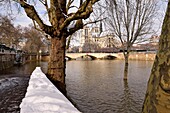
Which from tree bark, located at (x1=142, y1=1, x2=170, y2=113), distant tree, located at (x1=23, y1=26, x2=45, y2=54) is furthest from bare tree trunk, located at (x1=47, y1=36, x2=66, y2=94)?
distant tree, located at (x1=23, y1=26, x2=45, y2=54)

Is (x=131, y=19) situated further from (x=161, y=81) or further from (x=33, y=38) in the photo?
(x=33, y=38)

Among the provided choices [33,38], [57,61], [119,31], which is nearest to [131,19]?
[119,31]

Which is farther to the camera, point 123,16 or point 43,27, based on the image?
point 123,16

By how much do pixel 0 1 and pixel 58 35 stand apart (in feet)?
9.46

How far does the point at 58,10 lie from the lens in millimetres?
8273

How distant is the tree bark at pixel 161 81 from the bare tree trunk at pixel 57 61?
271 inches

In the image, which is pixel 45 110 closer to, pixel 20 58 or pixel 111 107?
pixel 111 107

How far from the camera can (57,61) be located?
335 inches

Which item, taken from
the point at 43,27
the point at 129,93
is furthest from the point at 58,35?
the point at 129,93

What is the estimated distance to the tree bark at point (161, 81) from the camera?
140 centimetres

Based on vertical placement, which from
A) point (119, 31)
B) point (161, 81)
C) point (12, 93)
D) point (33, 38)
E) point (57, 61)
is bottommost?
point (12, 93)

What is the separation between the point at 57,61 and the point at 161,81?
7233 mm

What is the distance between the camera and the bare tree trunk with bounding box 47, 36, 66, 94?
8.32 metres

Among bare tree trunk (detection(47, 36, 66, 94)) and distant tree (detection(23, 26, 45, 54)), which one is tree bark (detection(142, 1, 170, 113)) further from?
distant tree (detection(23, 26, 45, 54))
